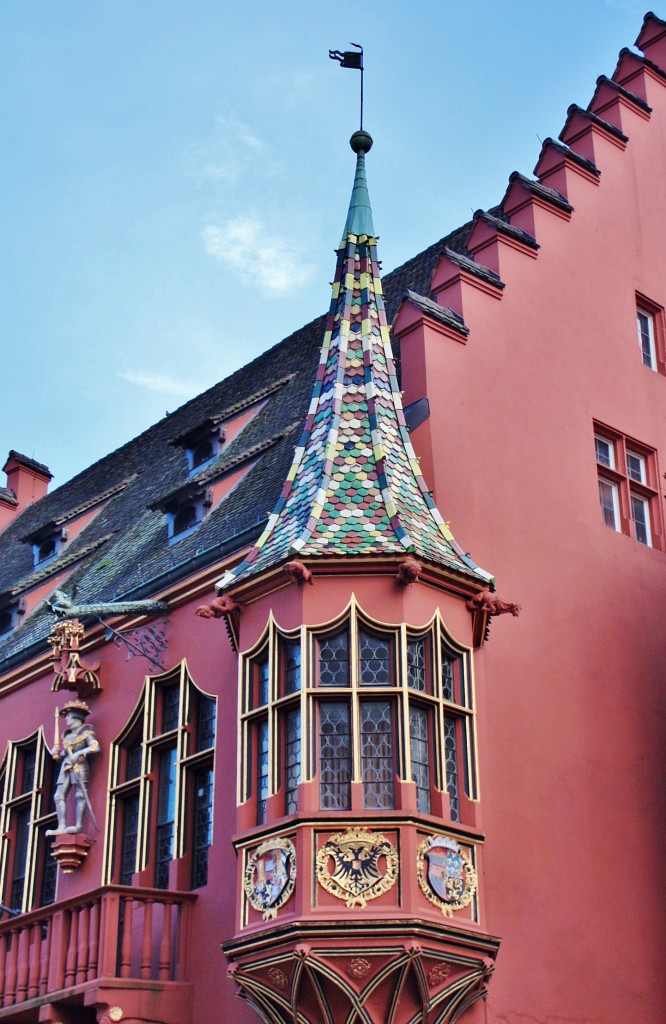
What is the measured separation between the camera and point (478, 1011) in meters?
15.0

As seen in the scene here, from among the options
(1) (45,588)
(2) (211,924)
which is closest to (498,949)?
(2) (211,924)

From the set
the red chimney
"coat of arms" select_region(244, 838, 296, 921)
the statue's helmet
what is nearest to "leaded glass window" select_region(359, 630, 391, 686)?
"coat of arms" select_region(244, 838, 296, 921)

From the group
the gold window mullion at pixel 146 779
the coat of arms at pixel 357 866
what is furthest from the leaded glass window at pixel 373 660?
the gold window mullion at pixel 146 779

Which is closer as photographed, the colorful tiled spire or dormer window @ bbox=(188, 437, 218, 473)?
the colorful tiled spire

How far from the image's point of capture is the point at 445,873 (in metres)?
14.8

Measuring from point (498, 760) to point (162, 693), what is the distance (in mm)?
4234

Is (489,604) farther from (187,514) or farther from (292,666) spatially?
(187,514)

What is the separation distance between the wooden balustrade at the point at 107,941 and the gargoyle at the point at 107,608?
128 inches

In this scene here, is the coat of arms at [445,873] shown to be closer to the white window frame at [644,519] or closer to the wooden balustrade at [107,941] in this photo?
the wooden balustrade at [107,941]

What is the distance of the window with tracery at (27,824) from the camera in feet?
64.1

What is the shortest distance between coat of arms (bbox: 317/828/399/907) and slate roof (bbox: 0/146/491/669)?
13.2 feet

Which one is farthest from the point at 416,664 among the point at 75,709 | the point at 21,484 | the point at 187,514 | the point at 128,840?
the point at 21,484

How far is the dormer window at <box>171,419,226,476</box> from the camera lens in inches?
876

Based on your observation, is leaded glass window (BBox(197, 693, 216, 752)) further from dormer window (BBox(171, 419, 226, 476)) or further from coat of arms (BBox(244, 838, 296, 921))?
dormer window (BBox(171, 419, 226, 476))
